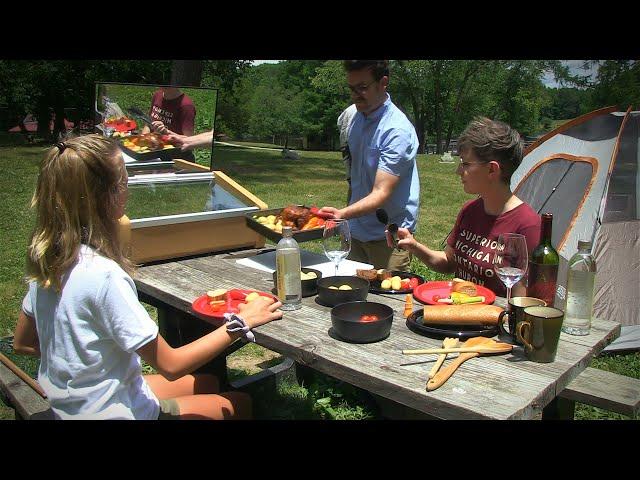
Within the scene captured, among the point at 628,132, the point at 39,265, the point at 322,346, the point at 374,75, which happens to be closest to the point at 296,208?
the point at 374,75

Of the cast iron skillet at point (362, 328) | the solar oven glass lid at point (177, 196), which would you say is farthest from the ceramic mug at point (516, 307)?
the solar oven glass lid at point (177, 196)

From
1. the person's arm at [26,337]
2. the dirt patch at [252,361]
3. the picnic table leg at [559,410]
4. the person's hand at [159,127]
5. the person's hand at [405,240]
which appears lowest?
the dirt patch at [252,361]

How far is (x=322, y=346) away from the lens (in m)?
1.94

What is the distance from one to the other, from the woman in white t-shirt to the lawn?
1.57 metres

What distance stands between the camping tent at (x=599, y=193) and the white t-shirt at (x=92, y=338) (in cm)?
372

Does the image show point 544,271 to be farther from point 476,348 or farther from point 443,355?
point 443,355

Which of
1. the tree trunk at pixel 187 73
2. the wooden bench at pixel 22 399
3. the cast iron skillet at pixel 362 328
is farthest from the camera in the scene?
the tree trunk at pixel 187 73

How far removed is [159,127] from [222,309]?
4.93 feet

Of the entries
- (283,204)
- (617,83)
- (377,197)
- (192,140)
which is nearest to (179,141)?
(192,140)

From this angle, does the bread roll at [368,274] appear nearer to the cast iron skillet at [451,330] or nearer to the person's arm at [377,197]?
the cast iron skillet at [451,330]

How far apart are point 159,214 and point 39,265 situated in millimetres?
1337

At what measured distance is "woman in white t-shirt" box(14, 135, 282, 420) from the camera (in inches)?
67.7

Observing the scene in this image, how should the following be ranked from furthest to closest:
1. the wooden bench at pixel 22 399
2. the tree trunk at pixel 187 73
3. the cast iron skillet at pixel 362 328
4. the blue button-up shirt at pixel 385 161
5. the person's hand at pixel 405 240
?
the tree trunk at pixel 187 73, the blue button-up shirt at pixel 385 161, the person's hand at pixel 405 240, the wooden bench at pixel 22 399, the cast iron skillet at pixel 362 328

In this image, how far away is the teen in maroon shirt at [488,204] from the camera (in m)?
2.47
